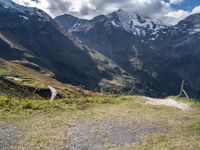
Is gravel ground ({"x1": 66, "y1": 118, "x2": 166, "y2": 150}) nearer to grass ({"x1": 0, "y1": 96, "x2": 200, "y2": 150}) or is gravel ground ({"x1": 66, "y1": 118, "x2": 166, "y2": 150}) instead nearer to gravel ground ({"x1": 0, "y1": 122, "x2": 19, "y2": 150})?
grass ({"x1": 0, "y1": 96, "x2": 200, "y2": 150})

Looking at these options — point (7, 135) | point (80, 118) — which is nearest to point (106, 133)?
point (80, 118)

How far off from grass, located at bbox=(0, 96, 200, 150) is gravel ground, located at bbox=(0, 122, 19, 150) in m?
0.60

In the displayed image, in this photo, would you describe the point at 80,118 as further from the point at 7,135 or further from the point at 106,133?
the point at 7,135

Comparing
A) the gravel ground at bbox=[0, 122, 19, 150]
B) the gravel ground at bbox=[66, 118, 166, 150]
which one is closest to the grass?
the gravel ground at bbox=[0, 122, 19, 150]

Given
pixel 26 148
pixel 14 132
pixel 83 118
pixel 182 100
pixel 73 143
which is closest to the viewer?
pixel 26 148

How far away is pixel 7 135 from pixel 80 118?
1200cm

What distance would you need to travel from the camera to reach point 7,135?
35156 mm

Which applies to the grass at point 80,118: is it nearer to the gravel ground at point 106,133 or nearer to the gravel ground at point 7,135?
the gravel ground at point 7,135

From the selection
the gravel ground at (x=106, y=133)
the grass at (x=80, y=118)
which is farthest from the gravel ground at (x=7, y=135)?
the gravel ground at (x=106, y=133)

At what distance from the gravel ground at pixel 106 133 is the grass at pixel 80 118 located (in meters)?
0.76

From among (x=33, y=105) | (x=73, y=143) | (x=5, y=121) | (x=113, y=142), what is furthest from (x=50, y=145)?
(x=33, y=105)

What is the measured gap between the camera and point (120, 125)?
139 feet

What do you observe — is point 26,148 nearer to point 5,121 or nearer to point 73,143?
point 73,143

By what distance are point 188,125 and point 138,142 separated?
32.5 ft
